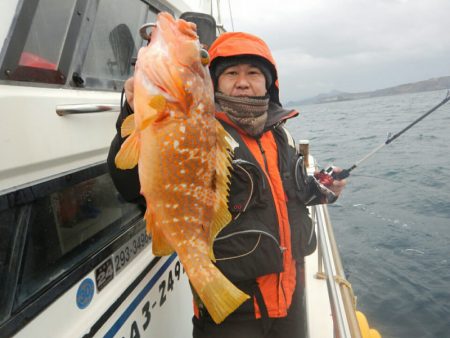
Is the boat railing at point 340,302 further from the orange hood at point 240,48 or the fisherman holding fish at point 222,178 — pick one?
the orange hood at point 240,48

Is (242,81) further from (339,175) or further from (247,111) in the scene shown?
(339,175)

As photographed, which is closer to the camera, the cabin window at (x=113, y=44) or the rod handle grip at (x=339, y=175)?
the cabin window at (x=113, y=44)

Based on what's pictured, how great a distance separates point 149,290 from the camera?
228cm

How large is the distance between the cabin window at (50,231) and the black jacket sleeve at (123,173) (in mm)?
226

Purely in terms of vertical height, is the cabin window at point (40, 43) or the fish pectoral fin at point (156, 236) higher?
the cabin window at point (40, 43)

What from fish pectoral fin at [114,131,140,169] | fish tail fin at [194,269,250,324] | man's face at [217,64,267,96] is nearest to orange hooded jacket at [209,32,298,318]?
man's face at [217,64,267,96]

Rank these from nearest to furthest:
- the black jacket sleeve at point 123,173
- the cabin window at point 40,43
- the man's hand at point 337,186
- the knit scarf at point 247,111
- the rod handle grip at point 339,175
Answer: the cabin window at point 40,43
the black jacket sleeve at point 123,173
the knit scarf at point 247,111
the man's hand at point 337,186
the rod handle grip at point 339,175

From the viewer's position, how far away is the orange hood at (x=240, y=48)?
235 cm

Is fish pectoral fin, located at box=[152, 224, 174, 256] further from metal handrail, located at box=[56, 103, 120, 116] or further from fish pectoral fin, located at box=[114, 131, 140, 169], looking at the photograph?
metal handrail, located at box=[56, 103, 120, 116]

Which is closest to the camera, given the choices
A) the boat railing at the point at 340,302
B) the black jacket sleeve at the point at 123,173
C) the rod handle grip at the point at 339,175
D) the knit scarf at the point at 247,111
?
the black jacket sleeve at the point at 123,173

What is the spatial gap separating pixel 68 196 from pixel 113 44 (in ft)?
4.10

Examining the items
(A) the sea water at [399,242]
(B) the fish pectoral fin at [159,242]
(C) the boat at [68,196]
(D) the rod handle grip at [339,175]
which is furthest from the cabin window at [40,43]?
(A) the sea water at [399,242]

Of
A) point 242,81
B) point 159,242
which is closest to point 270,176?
point 242,81

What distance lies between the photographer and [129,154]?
138cm
